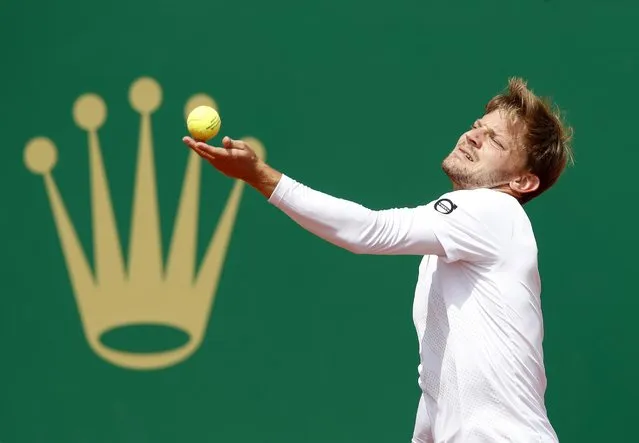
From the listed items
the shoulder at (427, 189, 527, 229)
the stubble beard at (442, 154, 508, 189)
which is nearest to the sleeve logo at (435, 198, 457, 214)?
the shoulder at (427, 189, 527, 229)

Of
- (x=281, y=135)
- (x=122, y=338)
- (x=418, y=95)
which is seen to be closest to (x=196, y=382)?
(x=122, y=338)

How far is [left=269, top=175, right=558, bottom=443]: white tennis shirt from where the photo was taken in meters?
2.72

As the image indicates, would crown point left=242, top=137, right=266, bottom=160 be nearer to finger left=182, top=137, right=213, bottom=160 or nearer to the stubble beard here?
the stubble beard

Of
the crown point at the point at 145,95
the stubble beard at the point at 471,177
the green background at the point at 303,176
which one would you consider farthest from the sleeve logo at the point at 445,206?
the crown point at the point at 145,95

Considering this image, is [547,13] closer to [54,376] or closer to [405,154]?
[405,154]

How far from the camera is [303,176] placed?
391cm

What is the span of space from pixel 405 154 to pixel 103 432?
137 cm

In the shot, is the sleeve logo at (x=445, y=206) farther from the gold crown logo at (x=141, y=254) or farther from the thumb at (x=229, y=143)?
the gold crown logo at (x=141, y=254)

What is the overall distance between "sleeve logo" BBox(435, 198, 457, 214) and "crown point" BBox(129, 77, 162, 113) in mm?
1450

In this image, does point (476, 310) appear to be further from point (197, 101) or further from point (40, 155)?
point (40, 155)

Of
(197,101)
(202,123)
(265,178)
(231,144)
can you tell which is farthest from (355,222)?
(197,101)

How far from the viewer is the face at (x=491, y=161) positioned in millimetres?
3008

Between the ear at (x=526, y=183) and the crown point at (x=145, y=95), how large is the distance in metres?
1.41

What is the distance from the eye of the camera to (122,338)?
3.94 m
